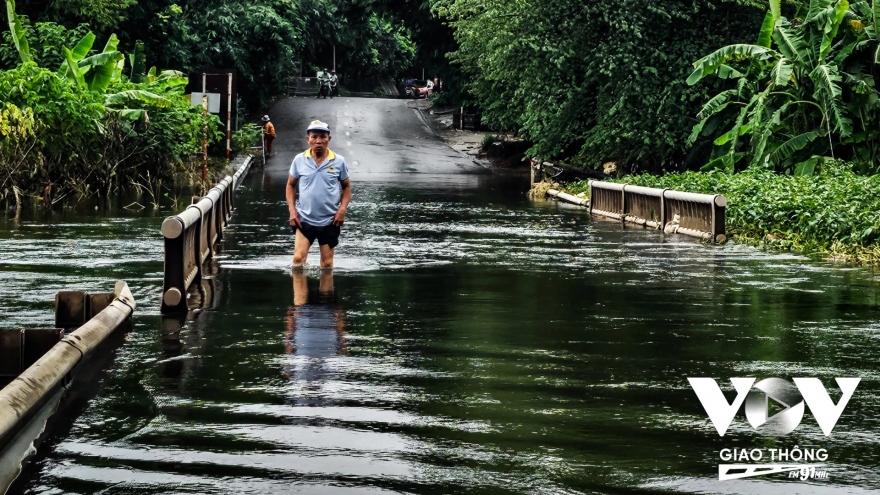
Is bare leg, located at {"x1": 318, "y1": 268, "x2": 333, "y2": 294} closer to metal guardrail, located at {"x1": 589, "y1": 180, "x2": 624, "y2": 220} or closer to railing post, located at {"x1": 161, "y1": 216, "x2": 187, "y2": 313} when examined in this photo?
railing post, located at {"x1": 161, "y1": 216, "x2": 187, "y2": 313}

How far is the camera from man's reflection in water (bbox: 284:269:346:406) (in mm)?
8812

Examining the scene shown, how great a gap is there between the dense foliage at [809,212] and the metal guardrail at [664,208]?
1.63 feet

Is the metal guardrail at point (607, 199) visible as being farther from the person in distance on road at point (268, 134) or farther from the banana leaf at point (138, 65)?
the person in distance on road at point (268, 134)

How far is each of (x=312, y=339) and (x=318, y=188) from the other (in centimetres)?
456

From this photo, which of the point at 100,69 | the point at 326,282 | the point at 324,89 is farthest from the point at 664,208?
the point at 324,89

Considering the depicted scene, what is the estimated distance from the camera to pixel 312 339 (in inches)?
426

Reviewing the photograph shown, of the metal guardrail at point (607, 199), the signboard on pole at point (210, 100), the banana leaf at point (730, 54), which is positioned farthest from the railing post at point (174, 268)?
the signboard on pole at point (210, 100)

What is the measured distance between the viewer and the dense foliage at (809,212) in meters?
18.5

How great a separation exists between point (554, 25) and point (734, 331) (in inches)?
1006

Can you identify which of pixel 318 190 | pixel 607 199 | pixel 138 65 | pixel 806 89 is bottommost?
pixel 607 199

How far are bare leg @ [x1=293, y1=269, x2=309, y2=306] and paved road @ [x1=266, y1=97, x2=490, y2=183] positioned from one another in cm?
2707

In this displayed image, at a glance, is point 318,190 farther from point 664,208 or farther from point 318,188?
point 664,208

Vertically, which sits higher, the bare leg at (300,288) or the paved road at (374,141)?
the paved road at (374,141)

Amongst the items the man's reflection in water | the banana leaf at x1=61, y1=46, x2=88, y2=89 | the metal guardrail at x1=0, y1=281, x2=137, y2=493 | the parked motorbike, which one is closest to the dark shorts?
the man's reflection in water
